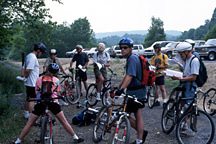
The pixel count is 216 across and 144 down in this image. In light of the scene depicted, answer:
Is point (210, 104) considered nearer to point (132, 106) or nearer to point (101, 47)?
point (101, 47)

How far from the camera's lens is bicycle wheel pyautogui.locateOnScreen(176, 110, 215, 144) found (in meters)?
4.55

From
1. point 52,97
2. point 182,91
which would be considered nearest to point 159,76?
point 182,91

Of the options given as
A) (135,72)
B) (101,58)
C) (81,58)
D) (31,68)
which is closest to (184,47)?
(135,72)

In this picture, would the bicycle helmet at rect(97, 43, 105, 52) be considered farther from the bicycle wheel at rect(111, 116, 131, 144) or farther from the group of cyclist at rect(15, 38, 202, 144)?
the bicycle wheel at rect(111, 116, 131, 144)

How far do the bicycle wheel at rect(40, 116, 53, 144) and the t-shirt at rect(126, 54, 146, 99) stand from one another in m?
1.50

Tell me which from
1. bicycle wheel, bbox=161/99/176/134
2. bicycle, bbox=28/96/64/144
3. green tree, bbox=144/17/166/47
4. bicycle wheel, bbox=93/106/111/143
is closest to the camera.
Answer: bicycle, bbox=28/96/64/144

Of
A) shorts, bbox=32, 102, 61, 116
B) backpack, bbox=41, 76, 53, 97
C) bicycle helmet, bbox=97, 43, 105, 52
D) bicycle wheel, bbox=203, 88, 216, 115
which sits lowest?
bicycle wheel, bbox=203, 88, 216, 115

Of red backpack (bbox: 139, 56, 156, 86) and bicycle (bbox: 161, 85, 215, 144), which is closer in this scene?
red backpack (bbox: 139, 56, 156, 86)

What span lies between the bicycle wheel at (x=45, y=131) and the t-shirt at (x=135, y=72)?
1.50 meters

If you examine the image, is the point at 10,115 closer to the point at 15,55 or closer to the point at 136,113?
the point at 136,113

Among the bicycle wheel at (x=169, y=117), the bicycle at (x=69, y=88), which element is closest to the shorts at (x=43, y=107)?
the bicycle wheel at (x=169, y=117)

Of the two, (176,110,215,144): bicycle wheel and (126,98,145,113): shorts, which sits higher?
(126,98,145,113): shorts

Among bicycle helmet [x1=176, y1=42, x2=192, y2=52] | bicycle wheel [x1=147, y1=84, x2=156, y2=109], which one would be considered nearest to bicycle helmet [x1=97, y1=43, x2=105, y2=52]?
bicycle wheel [x1=147, y1=84, x2=156, y2=109]

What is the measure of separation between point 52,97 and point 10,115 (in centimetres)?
347
